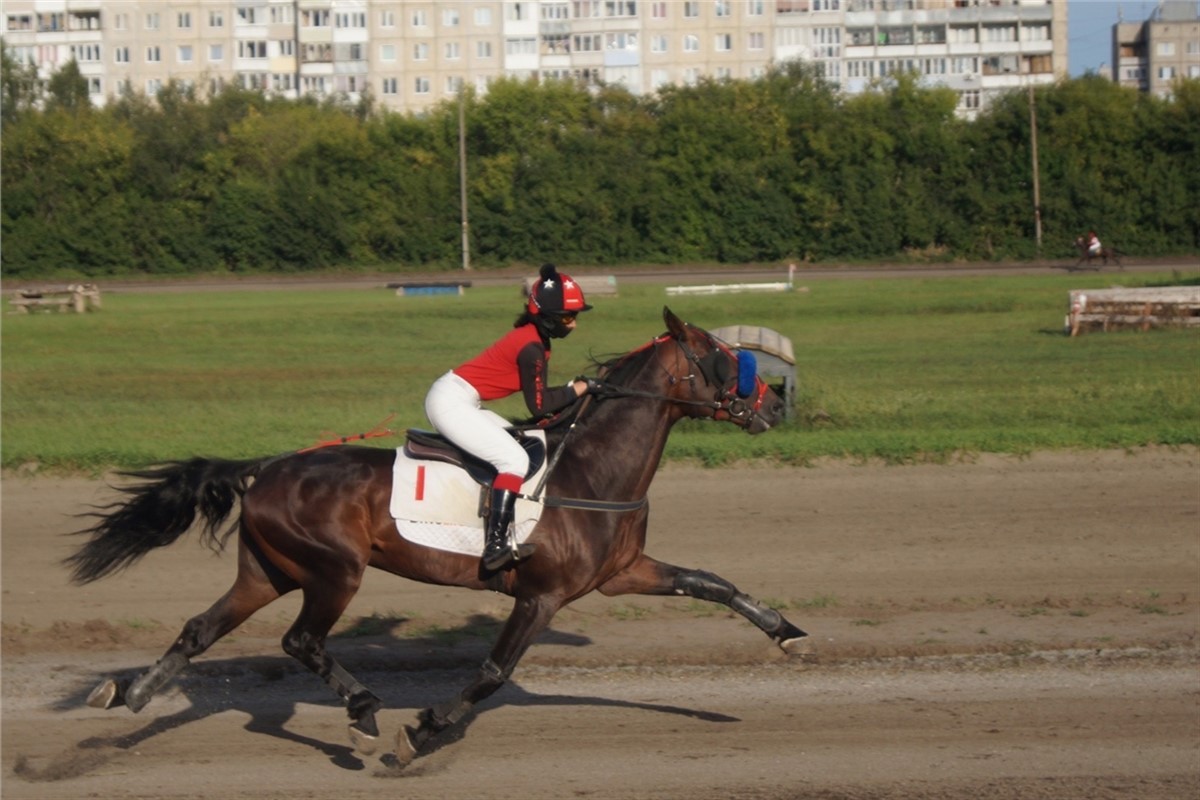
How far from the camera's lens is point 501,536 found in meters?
6.48

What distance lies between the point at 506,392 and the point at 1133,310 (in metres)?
20.6

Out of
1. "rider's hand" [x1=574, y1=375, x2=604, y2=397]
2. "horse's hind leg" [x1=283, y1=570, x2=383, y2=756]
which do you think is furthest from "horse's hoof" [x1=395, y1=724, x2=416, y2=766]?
"rider's hand" [x1=574, y1=375, x2=604, y2=397]

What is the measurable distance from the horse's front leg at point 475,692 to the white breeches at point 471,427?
752mm

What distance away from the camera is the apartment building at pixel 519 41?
297 feet

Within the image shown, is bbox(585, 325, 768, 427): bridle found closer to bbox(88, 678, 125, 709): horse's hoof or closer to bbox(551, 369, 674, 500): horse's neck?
bbox(551, 369, 674, 500): horse's neck

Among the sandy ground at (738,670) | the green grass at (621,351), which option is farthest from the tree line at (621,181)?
the sandy ground at (738,670)

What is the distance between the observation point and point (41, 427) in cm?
1662

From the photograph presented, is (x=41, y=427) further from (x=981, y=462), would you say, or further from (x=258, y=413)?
(x=981, y=462)

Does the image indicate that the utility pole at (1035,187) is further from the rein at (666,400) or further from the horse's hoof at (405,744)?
the horse's hoof at (405,744)

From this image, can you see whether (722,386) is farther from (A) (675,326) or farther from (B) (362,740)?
(B) (362,740)

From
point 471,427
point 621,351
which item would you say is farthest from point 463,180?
point 471,427

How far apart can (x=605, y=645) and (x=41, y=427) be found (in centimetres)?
1058

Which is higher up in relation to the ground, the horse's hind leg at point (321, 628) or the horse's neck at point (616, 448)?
the horse's neck at point (616, 448)

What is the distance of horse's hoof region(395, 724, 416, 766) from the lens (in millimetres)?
6379
